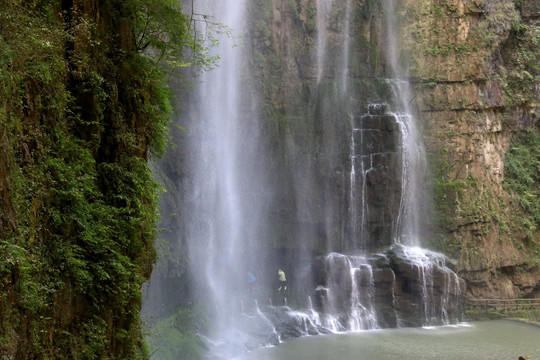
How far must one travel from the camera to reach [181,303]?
1789 centimetres

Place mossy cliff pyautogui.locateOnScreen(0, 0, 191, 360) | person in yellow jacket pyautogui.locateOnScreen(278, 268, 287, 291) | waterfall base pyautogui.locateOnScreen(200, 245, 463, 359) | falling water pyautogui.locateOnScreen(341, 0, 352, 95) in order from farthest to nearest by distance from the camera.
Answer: falling water pyautogui.locateOnScreen(341, 0, 352, 95)
person in yellow jacket pyautogui.locateOnScreen(278, 268, 287, 291)
waterfall base pyautogui.locateOnScreen(200, 245, 463, 359)
mossy cliff pyautogui.locateOnScreen(0, 0, 191, 360)

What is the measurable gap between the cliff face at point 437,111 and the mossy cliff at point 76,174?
14.0 m

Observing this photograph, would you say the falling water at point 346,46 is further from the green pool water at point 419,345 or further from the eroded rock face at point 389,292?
the green pool water at point 419,345

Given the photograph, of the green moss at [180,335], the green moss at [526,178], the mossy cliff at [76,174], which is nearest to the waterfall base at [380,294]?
the green moss at [180,335]

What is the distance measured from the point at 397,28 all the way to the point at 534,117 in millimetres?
7067

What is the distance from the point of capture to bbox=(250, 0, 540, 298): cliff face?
22.4 metres

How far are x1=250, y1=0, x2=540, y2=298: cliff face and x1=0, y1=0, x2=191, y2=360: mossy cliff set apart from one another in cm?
1396

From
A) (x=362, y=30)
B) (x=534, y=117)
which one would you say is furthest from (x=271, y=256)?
(x=534, y=117)

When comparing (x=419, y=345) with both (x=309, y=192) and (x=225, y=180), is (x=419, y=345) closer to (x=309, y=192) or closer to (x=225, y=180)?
(x=309, y=192)

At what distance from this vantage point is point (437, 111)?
23.9 m

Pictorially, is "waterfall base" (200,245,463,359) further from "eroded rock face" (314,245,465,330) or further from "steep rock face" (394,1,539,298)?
"steep rock face" (394,1,539,298)

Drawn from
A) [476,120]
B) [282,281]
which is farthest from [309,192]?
[476,120]

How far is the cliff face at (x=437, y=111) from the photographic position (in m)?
22.4

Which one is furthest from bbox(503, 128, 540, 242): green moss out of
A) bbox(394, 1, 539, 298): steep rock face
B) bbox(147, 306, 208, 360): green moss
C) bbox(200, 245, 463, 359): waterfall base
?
bbox(147, 306, 208, 360): green moss
